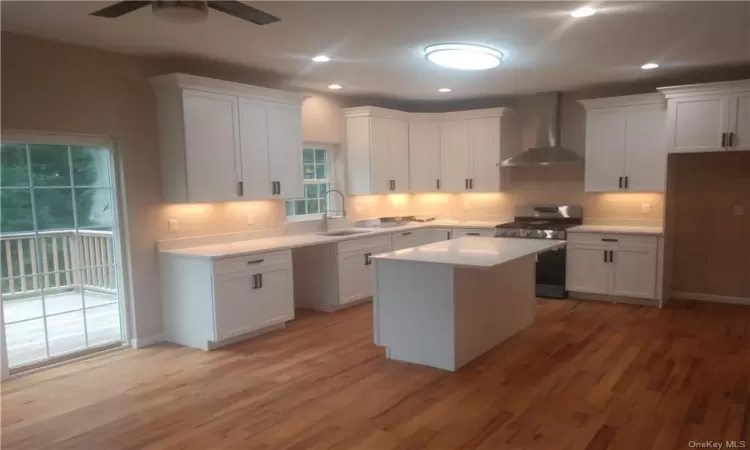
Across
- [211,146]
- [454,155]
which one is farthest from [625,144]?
[211,146]

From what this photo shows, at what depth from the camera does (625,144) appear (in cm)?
614

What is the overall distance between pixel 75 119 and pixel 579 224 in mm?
5482

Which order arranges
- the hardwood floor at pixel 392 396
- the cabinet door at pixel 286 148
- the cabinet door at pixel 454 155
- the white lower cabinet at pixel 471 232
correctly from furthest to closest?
the cabinet door at pixel 454 155, the white lower cabinet at pixel 471 232, the cabinet door at pixel 286 148, the hardwood floor at pixel 392 396

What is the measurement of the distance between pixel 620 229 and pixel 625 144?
3.12 feet

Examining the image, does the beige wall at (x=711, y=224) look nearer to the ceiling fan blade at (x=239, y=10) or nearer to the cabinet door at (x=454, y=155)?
the cabinet door at (x=454, y=155)

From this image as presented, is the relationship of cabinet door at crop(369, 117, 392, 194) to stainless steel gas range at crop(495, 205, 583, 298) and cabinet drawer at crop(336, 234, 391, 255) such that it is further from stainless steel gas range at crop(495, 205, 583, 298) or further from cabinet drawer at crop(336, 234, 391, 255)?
stainless steel gas range at crop(495, 205, 583, 298)

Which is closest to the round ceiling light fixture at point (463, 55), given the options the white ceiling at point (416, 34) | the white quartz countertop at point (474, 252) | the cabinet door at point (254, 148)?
the white ceiling at point (416, 34)

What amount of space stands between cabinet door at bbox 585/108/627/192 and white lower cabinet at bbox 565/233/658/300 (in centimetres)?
65

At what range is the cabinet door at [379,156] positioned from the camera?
676 cm

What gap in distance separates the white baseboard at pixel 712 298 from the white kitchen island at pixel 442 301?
2640 mm

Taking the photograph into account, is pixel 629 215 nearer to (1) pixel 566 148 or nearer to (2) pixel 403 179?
(1) pixel 566 148

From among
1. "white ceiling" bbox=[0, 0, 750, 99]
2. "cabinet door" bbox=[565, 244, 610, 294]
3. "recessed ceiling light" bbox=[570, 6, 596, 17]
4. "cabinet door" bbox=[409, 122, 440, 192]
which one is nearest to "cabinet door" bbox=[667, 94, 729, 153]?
"white ceiling" bbox=[0, 0, 750, 99]

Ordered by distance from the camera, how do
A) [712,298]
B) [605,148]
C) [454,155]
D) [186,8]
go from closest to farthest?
1. [186,8]
2. [712,298]
3. [605,148]
4. [454,155]

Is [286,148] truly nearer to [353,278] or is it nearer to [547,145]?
[353,278]
